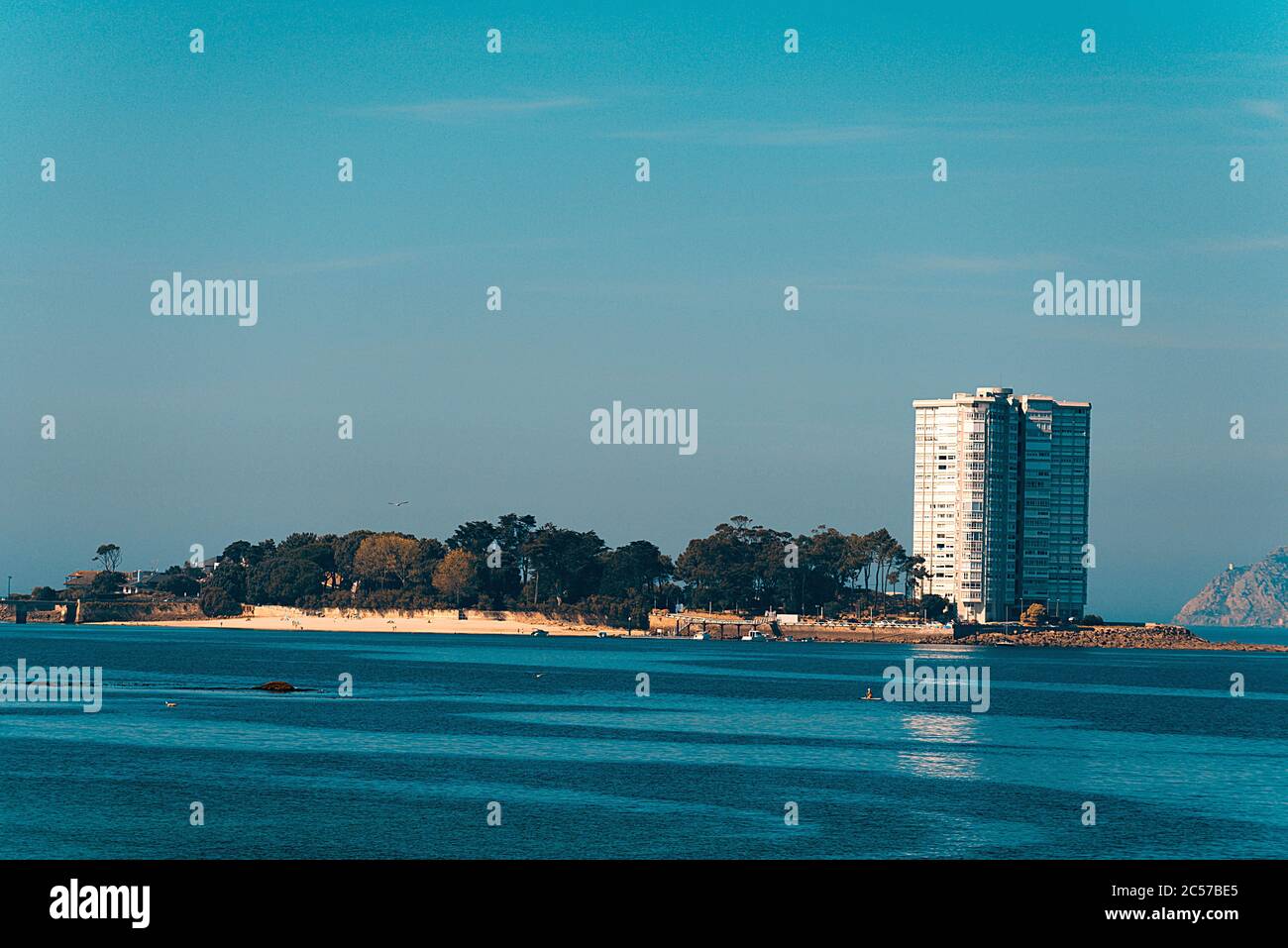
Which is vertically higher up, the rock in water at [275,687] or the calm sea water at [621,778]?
the calm sea water at [621,778]

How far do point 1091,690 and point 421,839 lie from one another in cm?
14019

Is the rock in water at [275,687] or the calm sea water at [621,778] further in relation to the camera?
the rock in water at [275,687]

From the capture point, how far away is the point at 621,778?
77.9 meters

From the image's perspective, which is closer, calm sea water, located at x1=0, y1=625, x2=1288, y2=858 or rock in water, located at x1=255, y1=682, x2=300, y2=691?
calm sea water, located at x1=0, y1=625, x2=1288, y2=858

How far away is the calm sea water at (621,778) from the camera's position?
57.9 metres

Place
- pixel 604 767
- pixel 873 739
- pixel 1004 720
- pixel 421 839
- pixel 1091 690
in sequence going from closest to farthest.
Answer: pixel 421 839 < pixel 604 767 < pixel 873 739 < pixel 1004 720 < pixel 1091 690

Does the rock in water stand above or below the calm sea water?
below

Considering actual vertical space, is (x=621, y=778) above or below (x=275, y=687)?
above

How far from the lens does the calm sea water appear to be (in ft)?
190

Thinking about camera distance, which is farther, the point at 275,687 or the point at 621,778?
the point at 275,687
